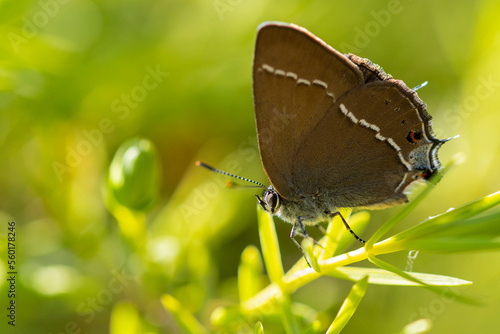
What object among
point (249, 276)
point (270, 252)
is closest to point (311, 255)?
point (270, 252)

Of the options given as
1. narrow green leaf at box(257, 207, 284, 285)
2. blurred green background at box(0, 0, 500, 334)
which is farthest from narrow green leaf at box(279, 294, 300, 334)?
blurred green background at box(0, 0, 500, 334)

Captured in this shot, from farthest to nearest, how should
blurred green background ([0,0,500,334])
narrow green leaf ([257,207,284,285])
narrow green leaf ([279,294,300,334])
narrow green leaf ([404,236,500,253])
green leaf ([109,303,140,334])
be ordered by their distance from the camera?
blurred green background ([0,0,500,334]) < green leaf ([109,303,140,334]) < narrow green leaf ([257,207,284,285]) < narrow green leaf ([279,294,300,334]) < narrow green leaf ([404,236,500,253])

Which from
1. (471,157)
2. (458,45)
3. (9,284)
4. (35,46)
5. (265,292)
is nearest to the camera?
(265,292)

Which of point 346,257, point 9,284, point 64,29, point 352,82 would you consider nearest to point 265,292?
point 346,257

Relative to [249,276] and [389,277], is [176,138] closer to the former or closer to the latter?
[249,276]

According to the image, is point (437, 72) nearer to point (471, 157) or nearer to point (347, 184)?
point (471, 157)

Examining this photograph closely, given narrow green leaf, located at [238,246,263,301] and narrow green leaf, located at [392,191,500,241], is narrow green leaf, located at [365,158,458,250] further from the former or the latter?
narrow green leaf, located at [238,246,263,301]
